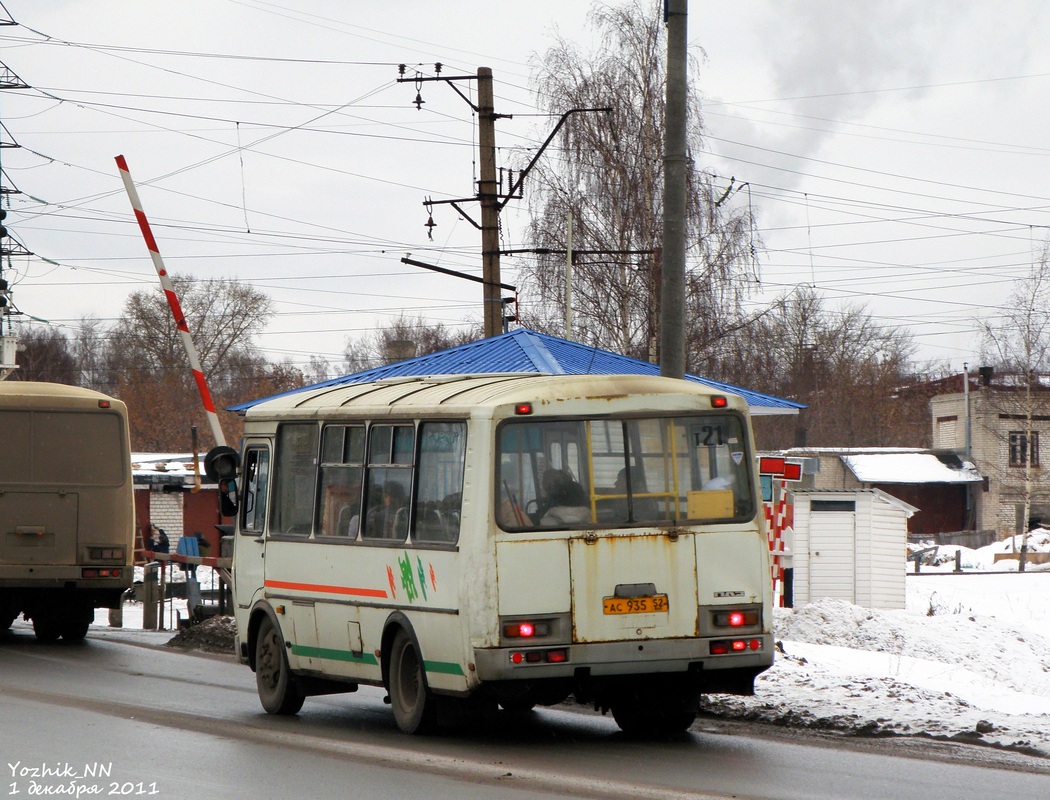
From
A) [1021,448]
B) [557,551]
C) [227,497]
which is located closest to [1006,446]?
[1021,448]

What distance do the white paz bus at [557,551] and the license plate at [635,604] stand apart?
0.04ft

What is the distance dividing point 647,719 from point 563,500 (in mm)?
1952

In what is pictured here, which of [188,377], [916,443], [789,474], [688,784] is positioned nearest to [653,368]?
[789,474]

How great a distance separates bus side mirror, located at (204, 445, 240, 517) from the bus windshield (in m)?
3.80

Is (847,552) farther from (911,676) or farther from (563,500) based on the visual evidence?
(563,500)

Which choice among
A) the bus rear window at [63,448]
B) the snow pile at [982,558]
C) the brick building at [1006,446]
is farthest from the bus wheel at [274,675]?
the brick building at [1006,446]

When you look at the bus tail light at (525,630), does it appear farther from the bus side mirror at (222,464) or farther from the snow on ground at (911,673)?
the bus side mirror at (222,464)

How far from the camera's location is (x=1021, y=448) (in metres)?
71.4

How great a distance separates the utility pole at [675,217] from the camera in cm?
1385

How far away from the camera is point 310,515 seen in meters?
11.7

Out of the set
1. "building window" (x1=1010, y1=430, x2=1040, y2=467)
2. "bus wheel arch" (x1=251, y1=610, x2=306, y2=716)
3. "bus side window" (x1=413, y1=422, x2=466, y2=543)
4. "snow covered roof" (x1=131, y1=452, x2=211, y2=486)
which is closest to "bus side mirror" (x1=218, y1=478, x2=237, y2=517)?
"bus wheel arch" (x1=251, y1=610, x2=306, y2=716)

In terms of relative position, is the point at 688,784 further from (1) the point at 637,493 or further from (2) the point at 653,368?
(2) the point at 653,368

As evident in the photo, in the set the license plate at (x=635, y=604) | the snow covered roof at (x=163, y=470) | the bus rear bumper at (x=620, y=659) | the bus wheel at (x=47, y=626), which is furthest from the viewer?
the snow covered roof at (x=163, y=470)

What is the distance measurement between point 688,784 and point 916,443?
93.0m
